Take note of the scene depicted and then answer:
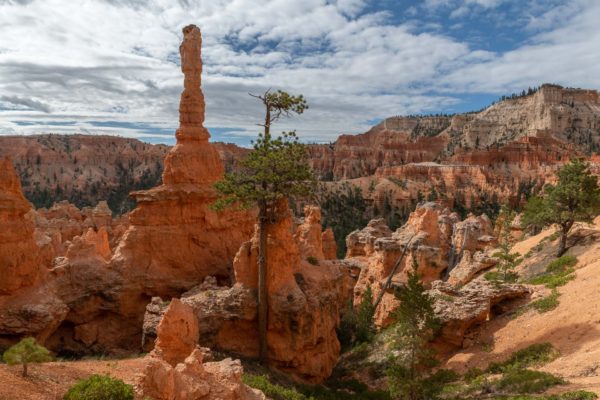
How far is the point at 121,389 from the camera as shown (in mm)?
7895

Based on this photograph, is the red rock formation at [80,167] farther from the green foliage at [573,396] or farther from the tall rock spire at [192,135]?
the green foliage at [573,396]

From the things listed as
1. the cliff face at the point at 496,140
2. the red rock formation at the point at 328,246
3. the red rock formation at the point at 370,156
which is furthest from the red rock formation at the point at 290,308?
the red rock formation at the point at 370,156

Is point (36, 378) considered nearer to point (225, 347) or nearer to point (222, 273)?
point (225, 347)

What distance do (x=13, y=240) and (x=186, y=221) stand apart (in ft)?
20.5

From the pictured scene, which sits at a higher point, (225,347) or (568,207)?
(568,207)

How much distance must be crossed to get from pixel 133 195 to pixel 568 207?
839 inches

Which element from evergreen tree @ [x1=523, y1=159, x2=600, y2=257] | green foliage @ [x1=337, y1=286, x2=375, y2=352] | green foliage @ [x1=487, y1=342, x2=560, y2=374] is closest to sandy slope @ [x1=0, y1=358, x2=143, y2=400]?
green foliage @ [x1=487, y1=342, x2=560, y2=374]

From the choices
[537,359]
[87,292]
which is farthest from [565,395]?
[87,292]

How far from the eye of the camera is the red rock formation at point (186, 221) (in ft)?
59.4

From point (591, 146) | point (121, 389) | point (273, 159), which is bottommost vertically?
point (121, 389)

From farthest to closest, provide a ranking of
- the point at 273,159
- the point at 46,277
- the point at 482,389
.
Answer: the point at 46,277, the point at 273,159, the point at 482,389

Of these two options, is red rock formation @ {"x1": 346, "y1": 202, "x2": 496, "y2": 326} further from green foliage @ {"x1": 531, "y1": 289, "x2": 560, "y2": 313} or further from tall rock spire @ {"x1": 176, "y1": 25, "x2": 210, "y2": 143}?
tall rock spire @ {"x1": 176, "y1": 25, "x2": 210, "y2": 143}

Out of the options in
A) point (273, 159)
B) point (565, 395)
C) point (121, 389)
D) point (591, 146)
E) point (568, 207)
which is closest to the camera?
point (121, 389)

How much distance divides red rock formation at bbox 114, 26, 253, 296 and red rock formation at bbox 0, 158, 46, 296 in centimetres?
336
